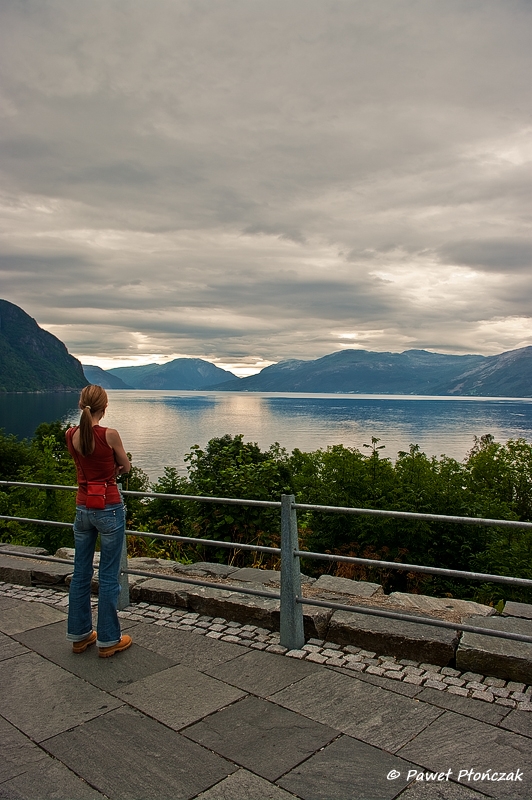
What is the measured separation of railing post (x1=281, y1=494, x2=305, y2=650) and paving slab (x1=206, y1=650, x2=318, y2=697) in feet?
0.77

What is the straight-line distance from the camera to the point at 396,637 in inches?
191

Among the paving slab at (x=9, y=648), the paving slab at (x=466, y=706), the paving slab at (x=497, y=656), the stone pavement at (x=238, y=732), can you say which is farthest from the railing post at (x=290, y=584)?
the paving slab at (x=9, y=648)

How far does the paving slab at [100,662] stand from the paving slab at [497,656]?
2.22 meters

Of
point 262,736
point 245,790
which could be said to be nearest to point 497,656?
point 262,736

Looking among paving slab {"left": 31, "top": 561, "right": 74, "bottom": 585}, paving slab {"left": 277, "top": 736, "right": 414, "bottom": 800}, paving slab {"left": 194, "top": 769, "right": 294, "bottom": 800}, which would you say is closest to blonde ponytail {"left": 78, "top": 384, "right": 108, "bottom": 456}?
paving slab {"left": 194, "top": 769, "right": 294, "bottom": 800}

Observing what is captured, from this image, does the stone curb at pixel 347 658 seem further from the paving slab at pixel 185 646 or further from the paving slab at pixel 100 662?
the paving slab at pixel 100 662

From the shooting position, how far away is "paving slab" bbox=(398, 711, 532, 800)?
317 centimetres

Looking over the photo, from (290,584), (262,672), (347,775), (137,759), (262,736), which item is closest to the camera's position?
(347,775)

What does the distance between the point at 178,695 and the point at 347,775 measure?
1387 mm

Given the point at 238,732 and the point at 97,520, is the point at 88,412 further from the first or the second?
the point at 238,732

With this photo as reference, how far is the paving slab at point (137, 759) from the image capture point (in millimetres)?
3176

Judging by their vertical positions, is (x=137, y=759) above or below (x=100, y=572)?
below

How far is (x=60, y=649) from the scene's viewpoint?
5.06 meters

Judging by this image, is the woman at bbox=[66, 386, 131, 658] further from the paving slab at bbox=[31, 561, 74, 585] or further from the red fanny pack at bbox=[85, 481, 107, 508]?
the paving slab at bbox=[31, 561, 74, 585]
